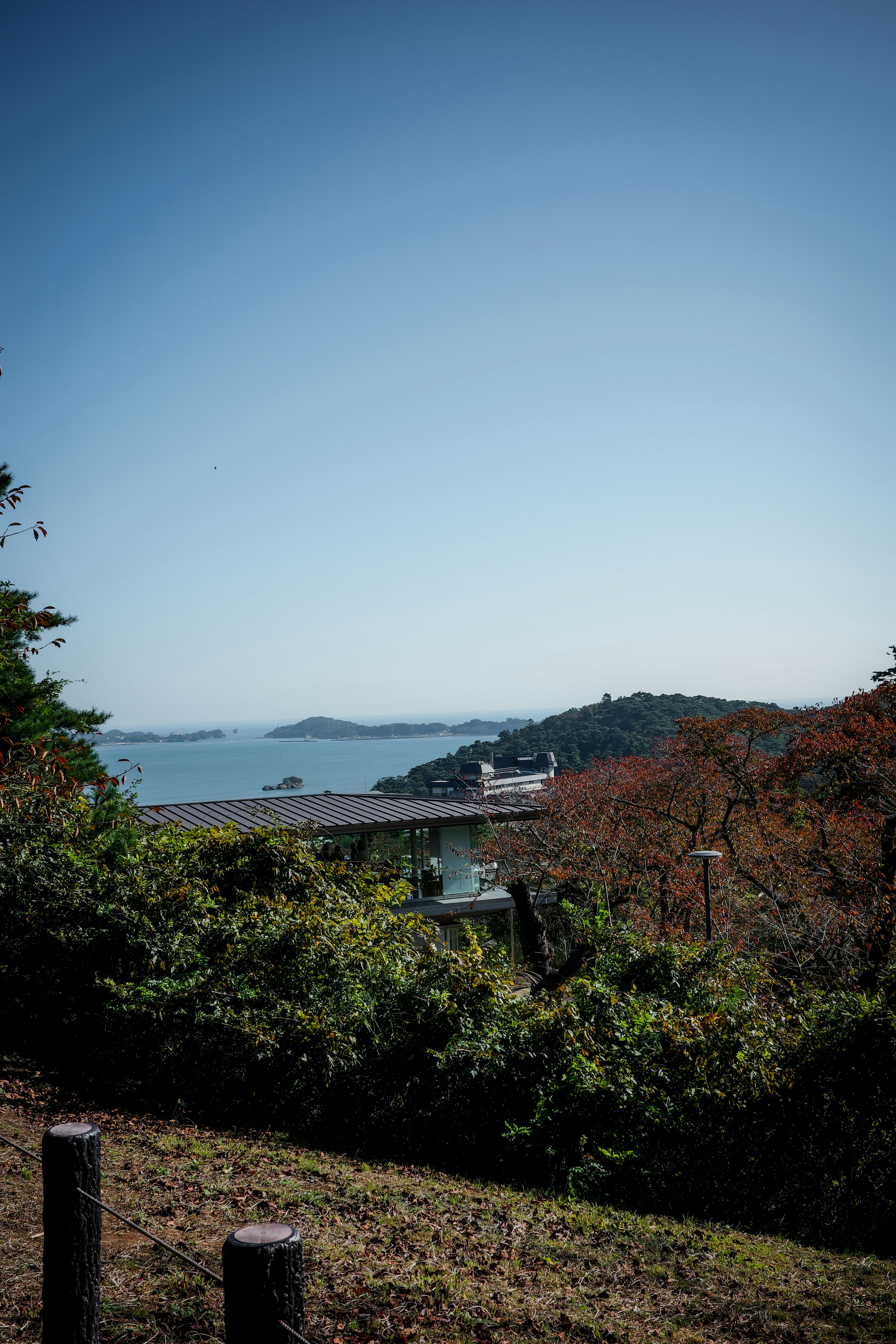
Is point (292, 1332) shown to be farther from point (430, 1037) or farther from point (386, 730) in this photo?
point (386, 730)

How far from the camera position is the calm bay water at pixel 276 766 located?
86.7m

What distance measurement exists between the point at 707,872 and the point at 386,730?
117 m

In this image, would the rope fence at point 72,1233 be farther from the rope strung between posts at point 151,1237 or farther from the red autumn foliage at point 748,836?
the red autumn foliage at point 748,836

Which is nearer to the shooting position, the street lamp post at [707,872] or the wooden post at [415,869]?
the street lamp post at [707,872]

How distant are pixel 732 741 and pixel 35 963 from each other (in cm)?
2011

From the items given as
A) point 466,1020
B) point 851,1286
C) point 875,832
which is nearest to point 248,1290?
point 851,1286

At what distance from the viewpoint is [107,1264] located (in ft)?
13.1

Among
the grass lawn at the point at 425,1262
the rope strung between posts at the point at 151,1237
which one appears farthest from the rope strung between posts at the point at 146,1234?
the grass lawn at the point at 425,1262

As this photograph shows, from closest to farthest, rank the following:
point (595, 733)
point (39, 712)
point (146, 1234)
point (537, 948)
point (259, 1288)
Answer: point (259, 1288)
point (146, 1234)
point (39, 712)
point (537, 948)
point (595, 733)

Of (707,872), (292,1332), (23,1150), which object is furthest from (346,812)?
(292,1332)

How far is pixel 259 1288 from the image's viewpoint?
2107mm

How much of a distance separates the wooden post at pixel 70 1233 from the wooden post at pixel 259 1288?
1069mm

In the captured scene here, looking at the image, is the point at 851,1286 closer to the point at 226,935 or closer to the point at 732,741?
the point at 226,935

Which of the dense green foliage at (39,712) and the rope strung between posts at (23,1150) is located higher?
the dense green foliage at (39,712)
